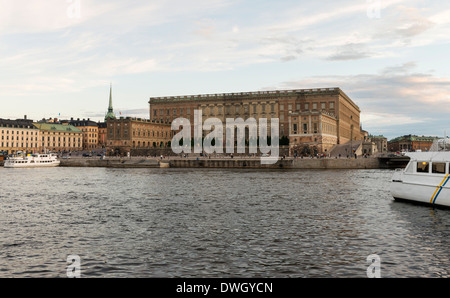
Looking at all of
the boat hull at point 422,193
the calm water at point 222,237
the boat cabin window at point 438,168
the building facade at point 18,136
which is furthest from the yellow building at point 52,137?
the boat cabin window at point 438,168

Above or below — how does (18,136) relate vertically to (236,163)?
above

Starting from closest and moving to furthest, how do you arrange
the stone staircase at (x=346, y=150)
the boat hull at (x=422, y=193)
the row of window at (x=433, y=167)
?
the boat hull at (x=422, y=193) → the row of window at (x=433, y=167) → the stone staircase at (x=346, y=150)

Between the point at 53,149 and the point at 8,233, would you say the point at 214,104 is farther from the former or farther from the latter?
the point at 8,233

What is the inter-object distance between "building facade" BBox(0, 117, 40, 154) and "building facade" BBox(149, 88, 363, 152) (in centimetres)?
5729

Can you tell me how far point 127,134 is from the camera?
154 m

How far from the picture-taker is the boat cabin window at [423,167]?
31.5 meters

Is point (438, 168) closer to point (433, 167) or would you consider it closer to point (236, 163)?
point (433, 167)

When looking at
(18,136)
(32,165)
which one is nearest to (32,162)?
(32,165)

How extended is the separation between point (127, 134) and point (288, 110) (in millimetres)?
58052

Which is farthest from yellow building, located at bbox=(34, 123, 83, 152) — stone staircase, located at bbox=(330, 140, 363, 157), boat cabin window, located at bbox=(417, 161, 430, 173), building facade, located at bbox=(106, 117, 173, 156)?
boat cabin window, located at bbox=(417, 161, 430, 173)

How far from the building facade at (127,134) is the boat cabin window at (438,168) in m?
125

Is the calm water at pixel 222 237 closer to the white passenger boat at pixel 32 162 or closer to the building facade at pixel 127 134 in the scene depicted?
the white passenger boat at pixel 32 162
